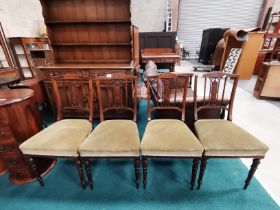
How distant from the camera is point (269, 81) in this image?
3.19m

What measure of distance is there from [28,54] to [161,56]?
12.3 ft

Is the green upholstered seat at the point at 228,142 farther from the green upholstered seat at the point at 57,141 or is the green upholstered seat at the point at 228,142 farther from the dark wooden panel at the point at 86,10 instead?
the dark wooden panel at the point at 86,10

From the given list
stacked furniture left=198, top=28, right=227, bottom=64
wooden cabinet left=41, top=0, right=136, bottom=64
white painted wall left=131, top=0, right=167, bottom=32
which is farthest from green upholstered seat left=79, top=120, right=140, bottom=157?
stacked furniture left=198, top=28, right=227, bottom=64

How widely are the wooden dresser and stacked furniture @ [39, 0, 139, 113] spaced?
107 centimetres

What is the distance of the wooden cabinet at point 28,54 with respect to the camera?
3652 millimetres

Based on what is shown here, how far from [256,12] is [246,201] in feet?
32.9

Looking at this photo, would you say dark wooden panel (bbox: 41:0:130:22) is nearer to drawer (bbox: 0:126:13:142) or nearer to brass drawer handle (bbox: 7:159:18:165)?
drawer (bbox: 0:126:13:142)

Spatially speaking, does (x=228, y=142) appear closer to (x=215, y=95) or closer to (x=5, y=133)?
(x=215, y=95)

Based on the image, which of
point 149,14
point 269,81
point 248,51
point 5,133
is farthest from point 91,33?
point 149,14

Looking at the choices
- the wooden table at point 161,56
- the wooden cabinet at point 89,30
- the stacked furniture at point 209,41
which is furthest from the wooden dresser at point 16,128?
the stacked furniture at point 209,41

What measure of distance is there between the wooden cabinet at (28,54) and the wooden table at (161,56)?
2916 mm

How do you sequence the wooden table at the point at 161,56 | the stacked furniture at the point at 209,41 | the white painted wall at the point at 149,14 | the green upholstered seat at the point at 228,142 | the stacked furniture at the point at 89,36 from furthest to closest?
the stacked furniture at the point at 209,41 < the white painted wall at the point at 149,14 < the wooden table at the point at 161,56 < the stacked furniture at the point at 89,36 < the green upholstered seat at the point at 228,142

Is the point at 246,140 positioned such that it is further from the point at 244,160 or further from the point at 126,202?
the point at 126,202

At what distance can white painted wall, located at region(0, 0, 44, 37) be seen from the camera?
346 cm
